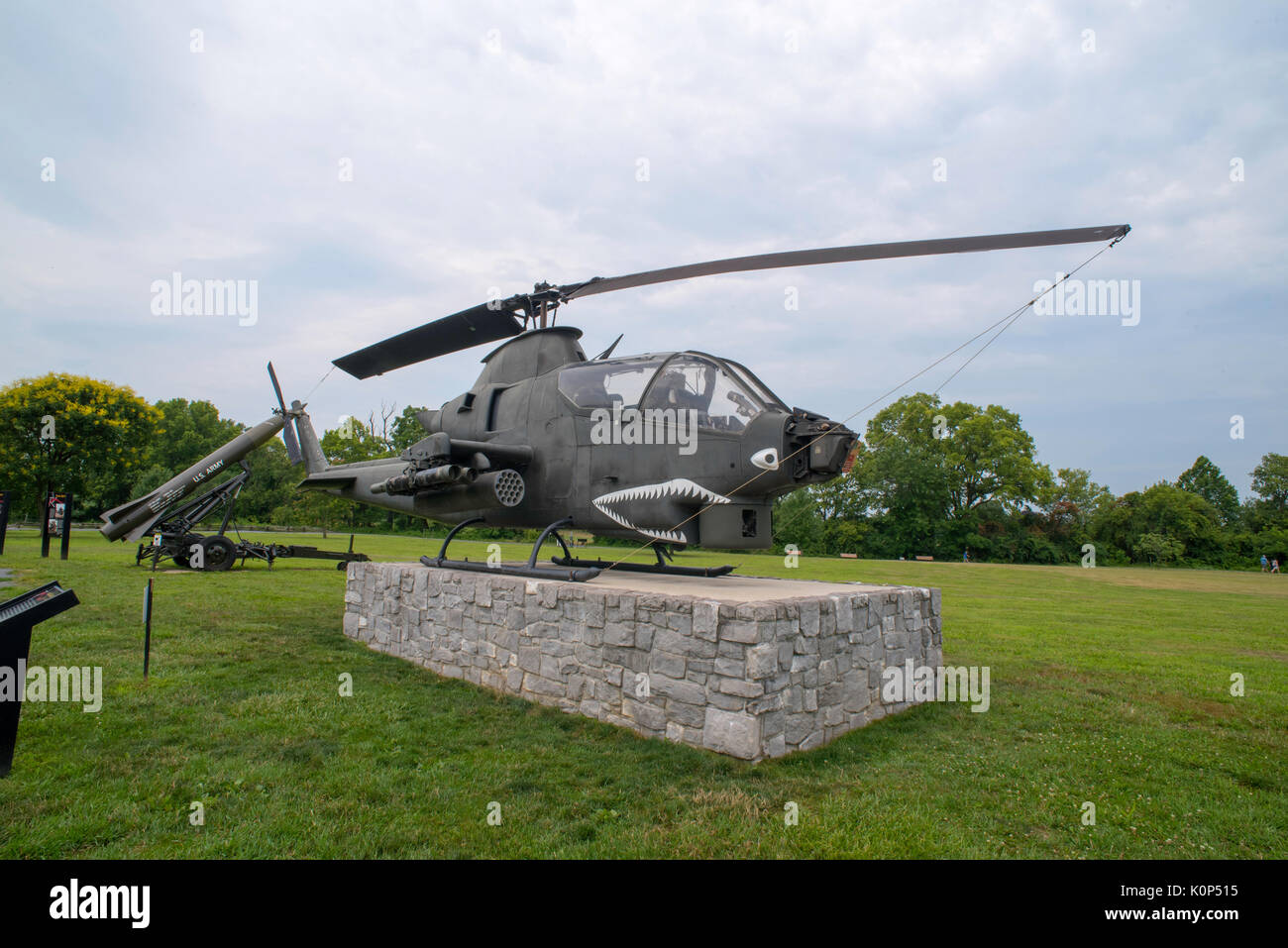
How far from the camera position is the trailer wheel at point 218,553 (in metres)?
18.5

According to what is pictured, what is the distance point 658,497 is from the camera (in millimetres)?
6750

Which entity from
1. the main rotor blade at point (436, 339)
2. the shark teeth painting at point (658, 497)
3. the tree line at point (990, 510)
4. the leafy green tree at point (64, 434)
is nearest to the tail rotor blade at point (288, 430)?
the main rotor blade at point (436, 339)

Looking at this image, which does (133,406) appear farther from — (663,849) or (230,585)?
(663,849)

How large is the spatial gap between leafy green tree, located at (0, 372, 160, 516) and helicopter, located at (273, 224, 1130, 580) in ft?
87.6

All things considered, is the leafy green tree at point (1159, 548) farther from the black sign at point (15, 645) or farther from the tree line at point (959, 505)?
the black sign at point (15, 645)

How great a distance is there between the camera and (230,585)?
15016 mm

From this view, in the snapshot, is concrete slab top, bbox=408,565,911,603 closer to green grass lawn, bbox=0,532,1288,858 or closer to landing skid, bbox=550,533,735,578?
landing skid, bbox=550,533,735,578

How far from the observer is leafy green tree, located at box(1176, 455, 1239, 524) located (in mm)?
59125

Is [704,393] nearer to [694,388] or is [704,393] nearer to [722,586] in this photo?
[694,388]

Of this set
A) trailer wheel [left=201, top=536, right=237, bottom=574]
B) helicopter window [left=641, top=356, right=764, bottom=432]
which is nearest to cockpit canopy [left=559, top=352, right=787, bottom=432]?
helicopter window [left=641, top=356, right=764, bottom=432]

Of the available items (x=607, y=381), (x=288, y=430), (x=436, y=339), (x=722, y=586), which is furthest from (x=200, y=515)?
(x=722, y=586)

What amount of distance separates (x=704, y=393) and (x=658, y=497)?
46.6 inches

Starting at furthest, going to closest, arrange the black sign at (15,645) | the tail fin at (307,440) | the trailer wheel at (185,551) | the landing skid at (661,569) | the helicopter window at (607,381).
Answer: the trailer wheel at (185,551) < the tail fin at (307,440) < the landing skid at (661,569) < the helicopter window at (607,381) < the black sign at (15,645)

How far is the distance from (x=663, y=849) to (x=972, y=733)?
386 cm
